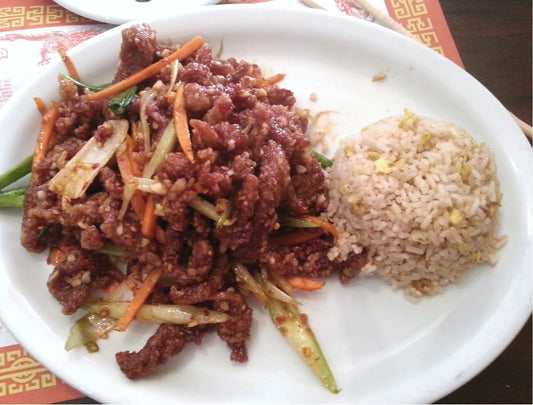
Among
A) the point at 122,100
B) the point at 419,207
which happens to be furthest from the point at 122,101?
the point at 419,207

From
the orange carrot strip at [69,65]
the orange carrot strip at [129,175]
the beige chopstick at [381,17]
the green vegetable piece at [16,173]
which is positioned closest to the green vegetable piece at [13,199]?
the green vegetable piece at [16,173]

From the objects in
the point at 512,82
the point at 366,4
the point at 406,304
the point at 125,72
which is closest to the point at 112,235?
the point at 125,72

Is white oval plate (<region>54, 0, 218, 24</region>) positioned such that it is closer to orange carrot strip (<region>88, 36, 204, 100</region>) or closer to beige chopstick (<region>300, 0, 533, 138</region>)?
beige chopstick (<region>300, 0, 533, 138</region>)

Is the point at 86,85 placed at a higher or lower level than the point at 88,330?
higher

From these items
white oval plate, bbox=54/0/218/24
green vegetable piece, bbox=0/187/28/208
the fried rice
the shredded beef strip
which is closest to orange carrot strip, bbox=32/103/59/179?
green vegetable piece, bbox=0/187/28/208

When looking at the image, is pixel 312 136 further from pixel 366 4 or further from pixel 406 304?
pixel 366 4

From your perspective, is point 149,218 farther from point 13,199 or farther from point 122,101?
point 13,199

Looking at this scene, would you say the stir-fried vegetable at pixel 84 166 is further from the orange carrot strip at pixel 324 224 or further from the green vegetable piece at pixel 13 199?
the orange carrot strip at pixel 324 224
